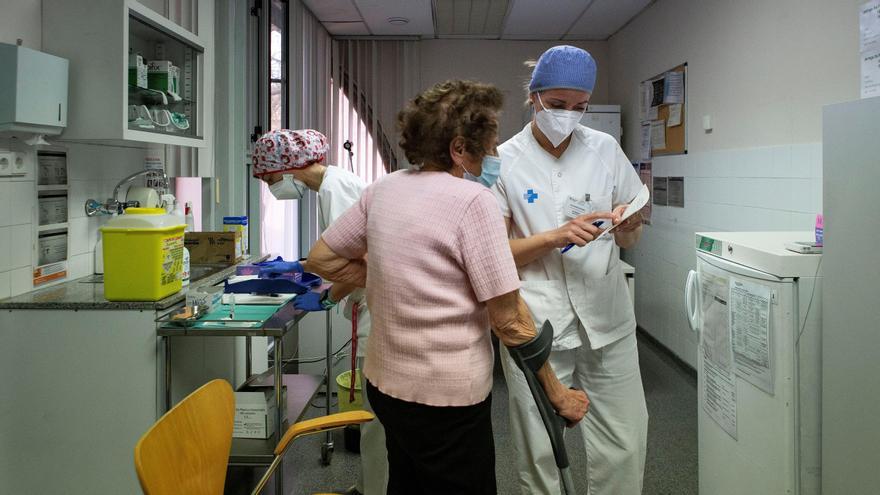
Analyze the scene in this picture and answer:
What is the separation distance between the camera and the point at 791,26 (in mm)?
2984

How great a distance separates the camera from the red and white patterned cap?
7.61ft

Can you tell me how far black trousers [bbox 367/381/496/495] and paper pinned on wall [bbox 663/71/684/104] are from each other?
3603 mm

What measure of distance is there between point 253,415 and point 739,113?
2916mm

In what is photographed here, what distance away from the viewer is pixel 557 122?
171cm

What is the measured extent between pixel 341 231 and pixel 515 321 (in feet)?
1.35

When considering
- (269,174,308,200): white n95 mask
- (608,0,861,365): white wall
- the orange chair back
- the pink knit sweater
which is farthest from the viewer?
(608,0,861,365): white wall

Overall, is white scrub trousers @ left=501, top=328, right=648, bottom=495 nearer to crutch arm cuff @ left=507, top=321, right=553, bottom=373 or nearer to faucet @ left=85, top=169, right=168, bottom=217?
crutch arm cuff @ left=507, top=321, right=553, bottom=373

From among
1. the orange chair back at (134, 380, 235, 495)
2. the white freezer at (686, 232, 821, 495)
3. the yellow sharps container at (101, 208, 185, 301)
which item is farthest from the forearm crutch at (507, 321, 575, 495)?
the yellow sharps container at (101, 208, 185, 301)

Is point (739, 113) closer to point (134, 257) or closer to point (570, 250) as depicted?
point (570, 250)

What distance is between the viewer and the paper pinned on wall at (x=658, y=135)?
4.61 m

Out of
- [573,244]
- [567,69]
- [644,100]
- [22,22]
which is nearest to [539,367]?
[573,244]

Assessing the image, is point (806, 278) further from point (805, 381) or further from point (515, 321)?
point (515, 321)

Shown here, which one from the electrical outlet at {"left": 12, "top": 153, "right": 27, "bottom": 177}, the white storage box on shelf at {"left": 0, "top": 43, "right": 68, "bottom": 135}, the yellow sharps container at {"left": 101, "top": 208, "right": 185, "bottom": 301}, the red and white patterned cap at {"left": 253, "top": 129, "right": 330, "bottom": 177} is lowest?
the yellow sharps container at {"left": 101, "top": 208, "right": 185, "bottom": 301}

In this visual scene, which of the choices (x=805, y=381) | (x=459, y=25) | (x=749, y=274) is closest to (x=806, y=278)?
(x=749, y=274)
